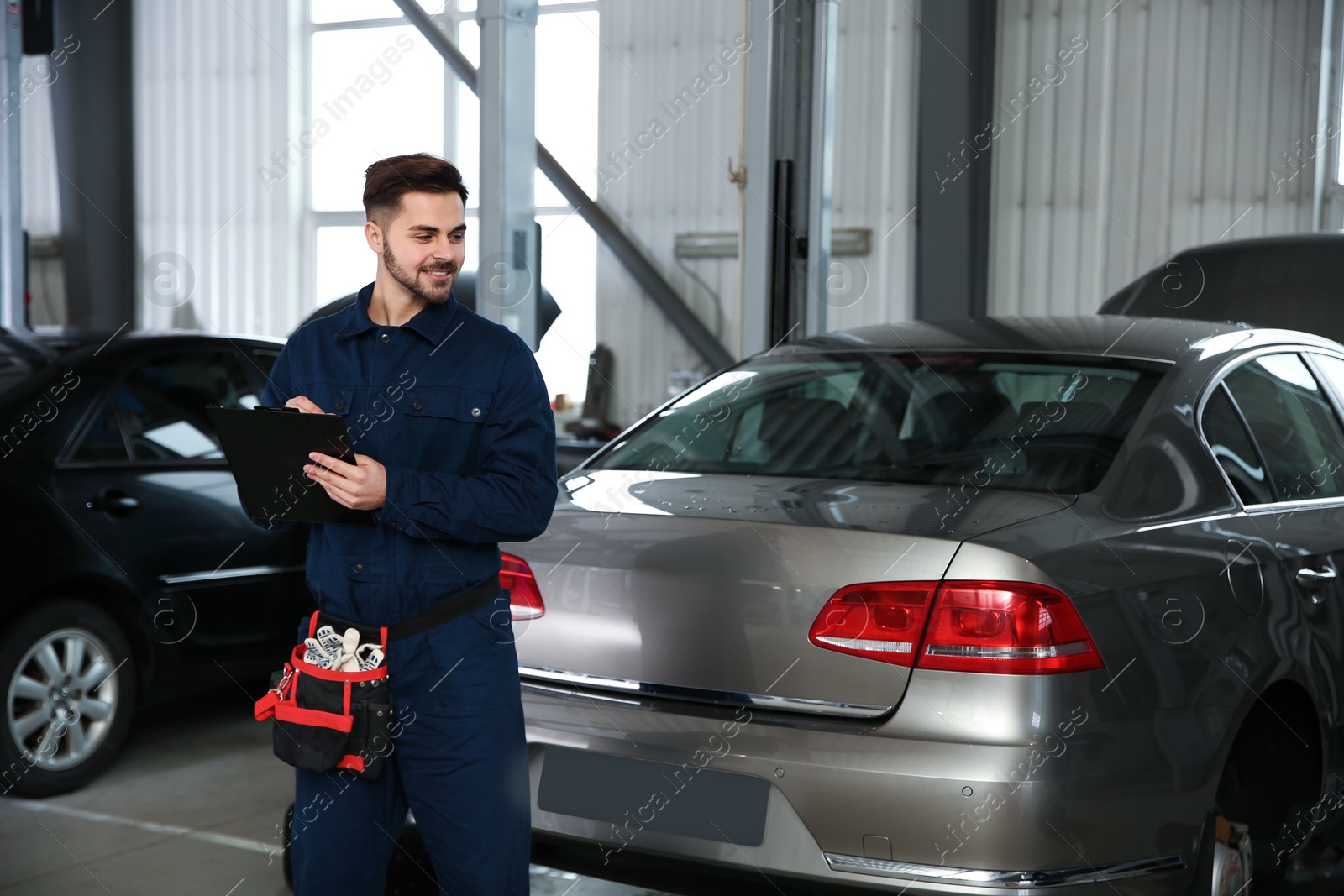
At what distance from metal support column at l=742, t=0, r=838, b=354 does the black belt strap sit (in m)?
3.92

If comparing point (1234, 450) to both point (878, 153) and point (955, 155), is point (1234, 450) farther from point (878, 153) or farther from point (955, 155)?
point (878, 153)

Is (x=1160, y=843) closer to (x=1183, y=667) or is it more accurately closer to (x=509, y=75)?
(x=1183, y=667)

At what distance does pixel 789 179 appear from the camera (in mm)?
5621

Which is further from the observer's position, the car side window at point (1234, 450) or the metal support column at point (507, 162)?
the metal support column at point (507, 162)

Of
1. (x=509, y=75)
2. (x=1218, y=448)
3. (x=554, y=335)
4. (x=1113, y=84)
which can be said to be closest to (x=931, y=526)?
(x=1218, y=448)

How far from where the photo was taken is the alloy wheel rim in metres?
3.41

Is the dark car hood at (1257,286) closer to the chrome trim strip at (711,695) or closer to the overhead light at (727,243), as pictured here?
the chrome trim strip at (711,695)

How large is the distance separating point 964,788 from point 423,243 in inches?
44.2

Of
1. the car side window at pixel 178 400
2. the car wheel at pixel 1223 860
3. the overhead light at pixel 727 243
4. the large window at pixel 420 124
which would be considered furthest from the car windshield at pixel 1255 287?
the large window at pixel 420 124

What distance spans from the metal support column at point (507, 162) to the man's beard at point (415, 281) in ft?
7.07

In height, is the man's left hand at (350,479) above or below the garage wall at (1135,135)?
below

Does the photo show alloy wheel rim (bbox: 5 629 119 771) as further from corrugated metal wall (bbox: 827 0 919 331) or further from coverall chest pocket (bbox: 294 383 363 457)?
corrugated metal wall (bbox: 827 0 919 331)

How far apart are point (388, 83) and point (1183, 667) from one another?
10.6m

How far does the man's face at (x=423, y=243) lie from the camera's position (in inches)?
71.7
